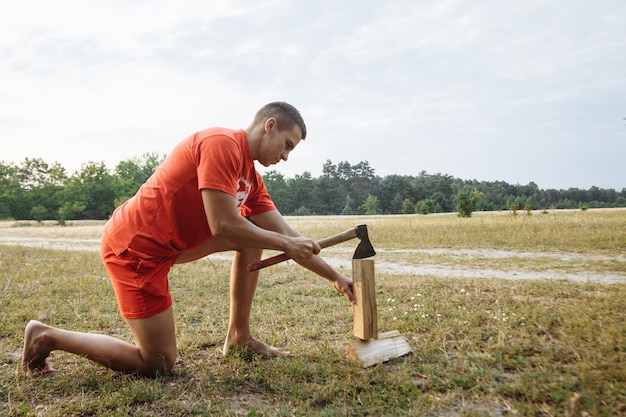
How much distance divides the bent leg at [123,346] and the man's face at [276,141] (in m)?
1.27

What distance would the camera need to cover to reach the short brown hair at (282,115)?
2988mm

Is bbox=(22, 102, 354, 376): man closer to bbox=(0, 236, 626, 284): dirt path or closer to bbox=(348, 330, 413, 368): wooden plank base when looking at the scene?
bbox=(348, 330, 413, 368): wooden plank base

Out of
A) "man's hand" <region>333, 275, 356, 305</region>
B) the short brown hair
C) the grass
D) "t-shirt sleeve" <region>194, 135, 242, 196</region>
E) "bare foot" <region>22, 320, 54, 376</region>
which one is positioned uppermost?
the short brown hair

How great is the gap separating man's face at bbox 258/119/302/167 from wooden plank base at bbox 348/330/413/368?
1460mm

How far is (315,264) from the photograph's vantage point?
339 centimetres

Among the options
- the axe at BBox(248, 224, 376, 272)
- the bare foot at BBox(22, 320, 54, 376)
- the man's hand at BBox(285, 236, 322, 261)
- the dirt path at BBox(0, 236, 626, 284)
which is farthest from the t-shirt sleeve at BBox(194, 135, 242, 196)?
the dirt path at BBox(0, 236, 626, 284)

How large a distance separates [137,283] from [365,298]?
1.56 meters

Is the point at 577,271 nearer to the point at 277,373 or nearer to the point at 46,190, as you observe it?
the point at 277,373

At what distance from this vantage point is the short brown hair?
299cm

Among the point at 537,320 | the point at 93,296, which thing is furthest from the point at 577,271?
the point at 93,296

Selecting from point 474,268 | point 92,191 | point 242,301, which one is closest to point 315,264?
point 242,301

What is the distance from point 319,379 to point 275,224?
4.11 feet

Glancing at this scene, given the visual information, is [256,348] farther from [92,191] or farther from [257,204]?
[92,191]

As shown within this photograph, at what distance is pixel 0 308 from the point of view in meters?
5.16
